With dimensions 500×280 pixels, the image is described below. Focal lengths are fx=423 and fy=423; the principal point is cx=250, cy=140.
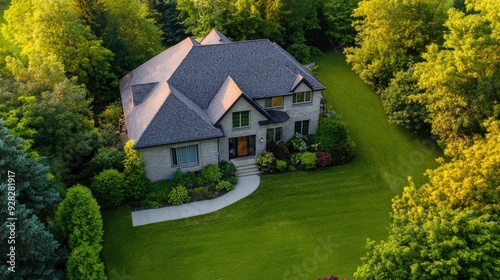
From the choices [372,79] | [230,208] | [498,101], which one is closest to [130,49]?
[230,208]

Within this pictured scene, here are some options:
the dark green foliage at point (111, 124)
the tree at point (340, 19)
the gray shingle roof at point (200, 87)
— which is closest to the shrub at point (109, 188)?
the gray shingle roof at point (200, 87)

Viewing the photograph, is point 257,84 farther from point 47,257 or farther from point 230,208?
point 47,257

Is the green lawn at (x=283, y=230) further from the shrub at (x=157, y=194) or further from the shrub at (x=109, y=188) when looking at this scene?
the shrub at (x=157, y=194)

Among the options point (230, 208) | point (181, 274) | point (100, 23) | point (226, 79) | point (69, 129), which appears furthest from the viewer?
point (100, 23)

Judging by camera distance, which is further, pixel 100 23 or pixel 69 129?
pixel 100 23

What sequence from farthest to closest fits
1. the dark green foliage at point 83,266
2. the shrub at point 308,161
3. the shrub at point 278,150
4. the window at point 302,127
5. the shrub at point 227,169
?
the window at point 302,127, the shrub at point 278,150, the shrub at point 308,161, the shrub at point 227,169, the dark green foliage at point 83,266

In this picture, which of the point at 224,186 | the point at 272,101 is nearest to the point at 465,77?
the point at 272,101

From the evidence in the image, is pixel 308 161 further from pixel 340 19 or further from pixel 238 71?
pixel 340 19
